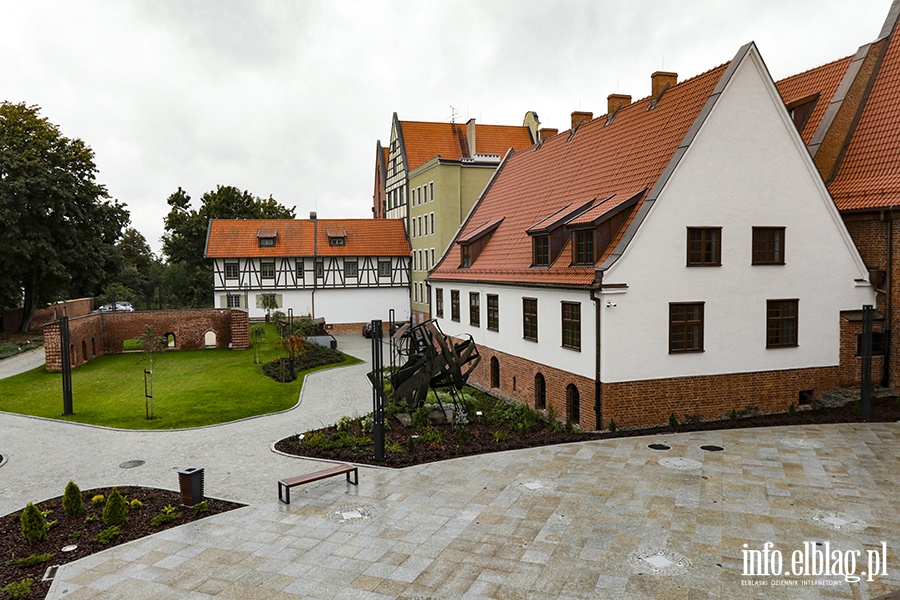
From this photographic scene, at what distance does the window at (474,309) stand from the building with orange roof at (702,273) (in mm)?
5532

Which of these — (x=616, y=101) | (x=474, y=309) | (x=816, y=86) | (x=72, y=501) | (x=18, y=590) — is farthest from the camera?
(x=474, y=309)

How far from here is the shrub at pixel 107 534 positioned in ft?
34.0

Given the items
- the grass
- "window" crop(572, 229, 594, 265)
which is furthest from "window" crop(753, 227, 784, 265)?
the grass

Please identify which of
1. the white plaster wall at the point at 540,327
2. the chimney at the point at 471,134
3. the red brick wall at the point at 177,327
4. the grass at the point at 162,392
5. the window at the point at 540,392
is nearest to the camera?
the white plaster wall at the point at 540,327

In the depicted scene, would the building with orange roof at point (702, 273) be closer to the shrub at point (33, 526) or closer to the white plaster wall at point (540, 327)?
the white plaster wall at point (540, 327)

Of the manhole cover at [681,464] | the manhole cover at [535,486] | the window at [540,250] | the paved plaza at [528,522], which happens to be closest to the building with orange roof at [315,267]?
the window at [540,250]

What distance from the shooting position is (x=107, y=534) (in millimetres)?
10500

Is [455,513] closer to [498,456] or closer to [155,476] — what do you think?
[498,456]

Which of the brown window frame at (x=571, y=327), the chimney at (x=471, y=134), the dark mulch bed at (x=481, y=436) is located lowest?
the dark mulch bed at (x=481, y=436)

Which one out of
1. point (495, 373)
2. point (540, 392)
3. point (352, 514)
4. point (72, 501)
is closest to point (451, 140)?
point (495, 373)

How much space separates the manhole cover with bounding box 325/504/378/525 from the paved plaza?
6cm

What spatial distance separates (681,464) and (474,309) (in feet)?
44.4

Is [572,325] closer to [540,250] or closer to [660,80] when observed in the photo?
[540,250]

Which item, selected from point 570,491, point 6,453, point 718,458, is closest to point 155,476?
point 6,453
